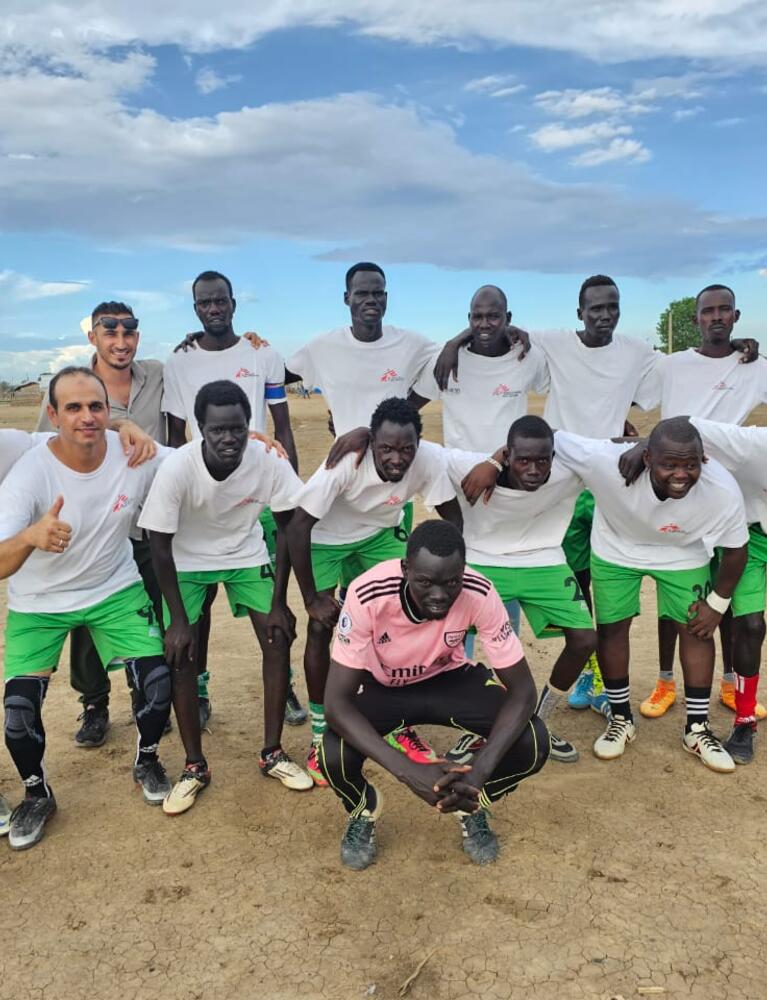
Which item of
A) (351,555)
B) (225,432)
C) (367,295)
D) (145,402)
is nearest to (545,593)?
(351,555)

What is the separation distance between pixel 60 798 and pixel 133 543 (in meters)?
1.49

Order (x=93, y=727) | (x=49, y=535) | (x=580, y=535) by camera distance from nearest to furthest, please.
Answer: (x=49, y=535) < (x=93, y=727) < (x=580, y=535)

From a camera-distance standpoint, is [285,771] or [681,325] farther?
[681,325]

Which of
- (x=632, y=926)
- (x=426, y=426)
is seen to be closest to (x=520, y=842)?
(x=632, y=926)

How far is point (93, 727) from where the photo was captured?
5176 millimetres

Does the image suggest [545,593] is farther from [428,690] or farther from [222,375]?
[222,375]

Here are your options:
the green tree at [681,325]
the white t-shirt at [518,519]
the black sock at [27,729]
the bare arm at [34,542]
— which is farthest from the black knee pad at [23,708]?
the green tree at [681,325]

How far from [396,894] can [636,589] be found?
2.29 metres

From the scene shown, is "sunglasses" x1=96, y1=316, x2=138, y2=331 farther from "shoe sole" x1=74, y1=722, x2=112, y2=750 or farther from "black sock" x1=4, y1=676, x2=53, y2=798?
"shoe sole" x1=74, y1=722, x2=112, y2=750

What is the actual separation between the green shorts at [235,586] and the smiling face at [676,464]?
219cm

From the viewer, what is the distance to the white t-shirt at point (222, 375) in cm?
534

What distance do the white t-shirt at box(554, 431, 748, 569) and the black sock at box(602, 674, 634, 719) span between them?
2.39ft

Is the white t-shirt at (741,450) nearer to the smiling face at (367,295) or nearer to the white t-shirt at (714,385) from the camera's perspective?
the white t-shirt at (714,385)

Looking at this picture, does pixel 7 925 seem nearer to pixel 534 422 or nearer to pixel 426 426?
pixel 534 422
